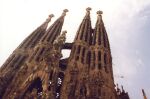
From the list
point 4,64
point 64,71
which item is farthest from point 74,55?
point 4,64

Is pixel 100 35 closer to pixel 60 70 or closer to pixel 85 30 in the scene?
pixel 85 30

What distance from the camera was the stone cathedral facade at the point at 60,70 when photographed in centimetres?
3061

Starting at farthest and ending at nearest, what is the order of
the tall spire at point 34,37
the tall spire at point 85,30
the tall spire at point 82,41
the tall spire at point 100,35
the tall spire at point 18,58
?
the tall spire at point 34,37 < the tall spire at point 85,30 < the tall spire at point 100,35 < the tall spire at point 82,41 < the tall spire at point 18,58

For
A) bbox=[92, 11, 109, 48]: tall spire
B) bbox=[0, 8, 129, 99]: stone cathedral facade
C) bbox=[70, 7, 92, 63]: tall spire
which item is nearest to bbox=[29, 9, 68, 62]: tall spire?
bbox=[0, 8, 129, 99]: stone cathedral facade

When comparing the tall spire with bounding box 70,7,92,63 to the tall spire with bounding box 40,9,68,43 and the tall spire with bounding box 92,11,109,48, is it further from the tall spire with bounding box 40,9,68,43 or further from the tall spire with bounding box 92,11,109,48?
the tall spire with bounding box 40,9,68,43

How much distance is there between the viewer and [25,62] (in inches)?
1416

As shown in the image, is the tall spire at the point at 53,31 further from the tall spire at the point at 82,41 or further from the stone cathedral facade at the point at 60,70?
the tall spire at the point at 82,41

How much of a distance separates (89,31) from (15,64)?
11.5 m

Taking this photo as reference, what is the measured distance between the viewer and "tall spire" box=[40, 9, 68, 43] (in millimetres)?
40612

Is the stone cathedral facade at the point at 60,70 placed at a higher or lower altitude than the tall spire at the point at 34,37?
lower

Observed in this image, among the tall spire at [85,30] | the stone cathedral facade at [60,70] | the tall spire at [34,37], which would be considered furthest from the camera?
the tall spire at [34,37]

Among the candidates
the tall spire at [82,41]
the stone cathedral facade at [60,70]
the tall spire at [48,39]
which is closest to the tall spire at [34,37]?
the stone cathedral facade at [60,70]

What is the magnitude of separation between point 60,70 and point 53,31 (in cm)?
1003

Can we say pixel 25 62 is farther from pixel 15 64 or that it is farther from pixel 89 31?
pixel 89 31
